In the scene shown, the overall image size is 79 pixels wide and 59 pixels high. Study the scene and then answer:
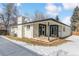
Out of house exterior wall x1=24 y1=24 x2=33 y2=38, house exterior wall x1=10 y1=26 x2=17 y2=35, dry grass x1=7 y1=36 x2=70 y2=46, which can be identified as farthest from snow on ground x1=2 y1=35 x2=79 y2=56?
house exterior wall x1=10 y1=26 x2=17 y2=35

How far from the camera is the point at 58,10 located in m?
3.04

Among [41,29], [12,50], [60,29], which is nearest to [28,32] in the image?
[41,29]

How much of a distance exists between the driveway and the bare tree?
0.26m

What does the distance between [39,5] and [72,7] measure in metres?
0.49

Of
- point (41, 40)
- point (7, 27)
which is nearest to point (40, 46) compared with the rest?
point (41, 40)

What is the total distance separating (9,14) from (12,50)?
556 millimetres

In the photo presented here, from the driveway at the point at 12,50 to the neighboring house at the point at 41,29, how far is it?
186mm

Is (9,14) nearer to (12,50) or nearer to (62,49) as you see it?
(12,50)

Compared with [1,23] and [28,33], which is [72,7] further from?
[1,23]

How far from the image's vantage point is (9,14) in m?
3.12

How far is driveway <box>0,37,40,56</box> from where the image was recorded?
3.03 metres

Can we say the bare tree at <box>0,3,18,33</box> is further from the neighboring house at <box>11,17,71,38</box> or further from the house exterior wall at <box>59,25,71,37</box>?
the house exterior wall at <box>59,25,71,37</box>

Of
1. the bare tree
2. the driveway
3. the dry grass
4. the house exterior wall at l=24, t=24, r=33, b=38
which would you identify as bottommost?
the driveway

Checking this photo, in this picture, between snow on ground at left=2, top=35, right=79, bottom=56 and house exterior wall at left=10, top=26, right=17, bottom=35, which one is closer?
snow on ground at left=2, top=35, right=79, bottom=56
